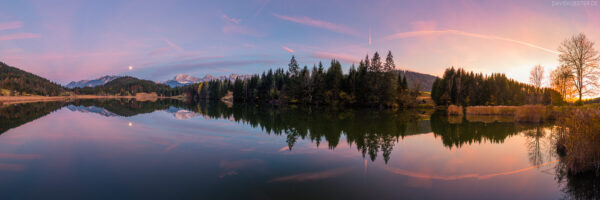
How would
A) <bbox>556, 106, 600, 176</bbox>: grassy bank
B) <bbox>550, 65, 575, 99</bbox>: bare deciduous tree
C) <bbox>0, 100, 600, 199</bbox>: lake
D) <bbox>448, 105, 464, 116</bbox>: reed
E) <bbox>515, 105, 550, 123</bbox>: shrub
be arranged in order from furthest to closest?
1. <bbox>448, 105, 464, 116</bbox>: reed
2. <bbox>550, 65, 575, 99</bbox>: bare deciduous tree
3. <bbox>515, 105, 550, 123</bbox>: shrub
4. <bbox>556, 106, 600, 176</bbox>: grassy bank
5. <bbox>0, 100, 600, 199</bbox>: lake

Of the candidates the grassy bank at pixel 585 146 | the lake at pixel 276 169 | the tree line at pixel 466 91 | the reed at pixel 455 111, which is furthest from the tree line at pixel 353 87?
the grassy bank at pixel 585 146

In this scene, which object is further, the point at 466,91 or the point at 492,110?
the point at 466,91

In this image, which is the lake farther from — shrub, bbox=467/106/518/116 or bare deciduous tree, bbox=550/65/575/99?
bare deciduous tree, bbox=550/65/575/99

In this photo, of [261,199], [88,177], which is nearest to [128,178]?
[88,177]

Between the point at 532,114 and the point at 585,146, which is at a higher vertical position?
the point at 532,114

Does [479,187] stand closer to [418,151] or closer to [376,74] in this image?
[418,151]

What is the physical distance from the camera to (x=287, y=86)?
274 ft

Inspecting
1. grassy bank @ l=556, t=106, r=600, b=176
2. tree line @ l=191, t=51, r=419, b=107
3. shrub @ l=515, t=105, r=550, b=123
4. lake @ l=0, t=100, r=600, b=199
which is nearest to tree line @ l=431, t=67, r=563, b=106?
tree line @ l=191, t=51, r=419, b=107

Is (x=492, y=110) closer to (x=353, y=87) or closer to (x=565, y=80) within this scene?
(x=565, y=80)

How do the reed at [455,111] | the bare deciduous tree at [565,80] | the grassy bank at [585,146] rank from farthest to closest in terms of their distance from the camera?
the reed at [455,111], the bare deciduous tree at [565,80], the grassy bank at [585,146]

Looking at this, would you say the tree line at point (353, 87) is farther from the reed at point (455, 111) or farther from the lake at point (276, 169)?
the lake at point (276, 169)

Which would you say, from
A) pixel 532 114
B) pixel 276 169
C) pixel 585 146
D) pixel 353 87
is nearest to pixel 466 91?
pixel 353 87

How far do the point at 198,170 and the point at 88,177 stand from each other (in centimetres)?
311

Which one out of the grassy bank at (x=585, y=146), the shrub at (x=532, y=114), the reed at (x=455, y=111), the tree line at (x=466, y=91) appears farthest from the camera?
the tree line at (x=466, y=91)
